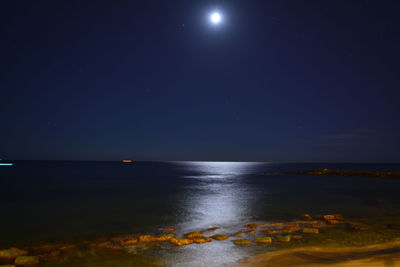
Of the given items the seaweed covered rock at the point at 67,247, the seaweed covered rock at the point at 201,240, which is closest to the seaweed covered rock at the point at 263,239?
the seaweed covered rock at the point at 201,240

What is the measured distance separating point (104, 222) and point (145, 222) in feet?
10.3

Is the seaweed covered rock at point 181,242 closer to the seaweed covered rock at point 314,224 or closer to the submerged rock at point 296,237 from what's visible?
the submerged rock at point 296,237

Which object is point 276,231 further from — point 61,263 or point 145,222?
point 61,263

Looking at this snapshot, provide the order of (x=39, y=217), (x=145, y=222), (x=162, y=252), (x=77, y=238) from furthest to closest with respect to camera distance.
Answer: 1. (x=39, y=217)
2. (x=145, y=222)
3. (x=77, y=238)
4. (x=162, y=252)

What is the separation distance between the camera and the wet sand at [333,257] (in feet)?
33.0

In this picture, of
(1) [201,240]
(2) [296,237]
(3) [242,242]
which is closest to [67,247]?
(1) [201,240]

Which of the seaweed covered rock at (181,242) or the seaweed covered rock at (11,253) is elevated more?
the seaweed covered rock at (181,242)

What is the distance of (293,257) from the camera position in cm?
1173

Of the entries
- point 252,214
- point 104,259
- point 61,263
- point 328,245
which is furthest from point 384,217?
point 61,263

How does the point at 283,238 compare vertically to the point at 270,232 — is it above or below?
above

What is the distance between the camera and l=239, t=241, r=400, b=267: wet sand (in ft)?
33.0

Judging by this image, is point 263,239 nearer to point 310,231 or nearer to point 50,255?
point 310,231

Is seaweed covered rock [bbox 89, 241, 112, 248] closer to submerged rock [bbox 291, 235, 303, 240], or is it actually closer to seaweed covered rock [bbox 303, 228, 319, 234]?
submerged rock [bbox 291, 235, 303, 240]

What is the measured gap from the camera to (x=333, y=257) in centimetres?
1163
